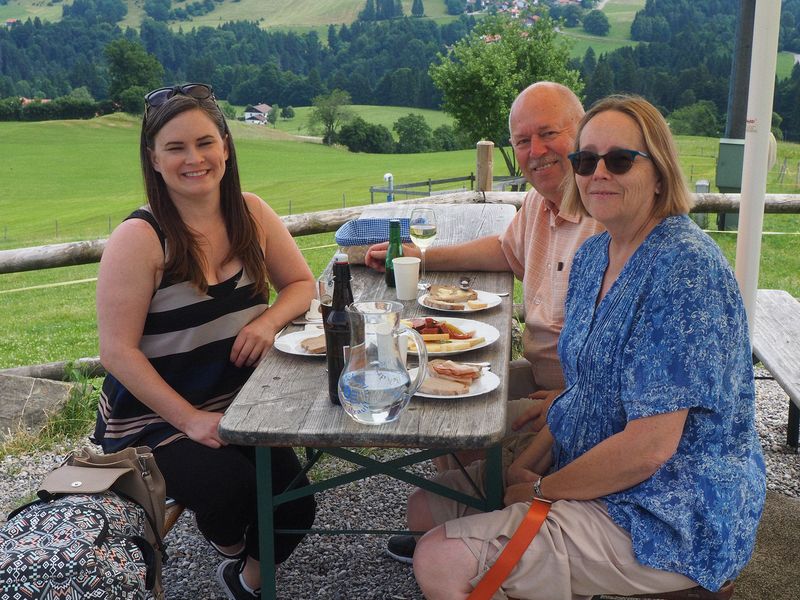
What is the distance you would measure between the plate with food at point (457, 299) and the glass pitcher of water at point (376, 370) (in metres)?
0.82

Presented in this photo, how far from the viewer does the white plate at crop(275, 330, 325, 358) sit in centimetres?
224

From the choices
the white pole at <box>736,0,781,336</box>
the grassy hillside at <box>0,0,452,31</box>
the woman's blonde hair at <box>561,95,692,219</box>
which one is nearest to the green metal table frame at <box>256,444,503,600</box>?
the woman's blonde hair at <box>561,95,692,219</box>

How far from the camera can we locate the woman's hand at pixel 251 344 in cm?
247

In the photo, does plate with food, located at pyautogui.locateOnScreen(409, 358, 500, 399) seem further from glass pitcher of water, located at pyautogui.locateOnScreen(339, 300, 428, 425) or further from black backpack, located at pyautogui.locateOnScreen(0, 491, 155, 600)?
A: black backpack, located at pyautogui.locateOnScreen(0, 491, 155, 600)

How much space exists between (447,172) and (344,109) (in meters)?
25.0

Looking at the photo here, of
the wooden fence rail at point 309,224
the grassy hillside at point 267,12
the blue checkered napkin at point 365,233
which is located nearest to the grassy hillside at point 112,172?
the wooden fence rail at point 309,224

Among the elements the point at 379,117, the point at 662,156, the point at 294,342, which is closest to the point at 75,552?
the point at 294,342

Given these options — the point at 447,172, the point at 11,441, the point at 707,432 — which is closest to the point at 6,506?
the point at 11,441

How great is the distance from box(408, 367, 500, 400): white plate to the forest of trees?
55.9 meters

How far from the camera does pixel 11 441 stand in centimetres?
395

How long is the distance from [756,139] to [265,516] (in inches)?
82.1

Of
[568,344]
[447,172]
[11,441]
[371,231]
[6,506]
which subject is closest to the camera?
[568,344]

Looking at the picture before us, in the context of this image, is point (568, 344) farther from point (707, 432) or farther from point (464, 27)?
point (464, 27)

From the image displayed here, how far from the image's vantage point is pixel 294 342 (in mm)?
2336
